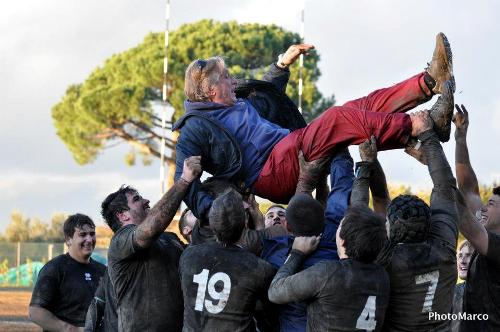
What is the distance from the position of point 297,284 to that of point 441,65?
6.04 feet

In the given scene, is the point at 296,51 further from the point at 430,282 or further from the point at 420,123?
the point at 430,282

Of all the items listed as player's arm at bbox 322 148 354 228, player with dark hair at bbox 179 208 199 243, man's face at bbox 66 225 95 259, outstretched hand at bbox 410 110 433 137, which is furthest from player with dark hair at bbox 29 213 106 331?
outstretched hand at bbox 410 110 433 137

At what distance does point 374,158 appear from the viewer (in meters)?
7.00

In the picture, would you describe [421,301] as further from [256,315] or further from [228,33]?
[228,33]

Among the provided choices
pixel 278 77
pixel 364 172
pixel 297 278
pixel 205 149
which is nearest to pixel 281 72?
pixel 278 77

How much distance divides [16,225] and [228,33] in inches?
493

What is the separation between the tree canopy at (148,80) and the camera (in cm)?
4375

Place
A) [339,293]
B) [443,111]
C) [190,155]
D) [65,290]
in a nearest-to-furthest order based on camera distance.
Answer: [339,293] → [443,111] → [190,155] → [65,290]

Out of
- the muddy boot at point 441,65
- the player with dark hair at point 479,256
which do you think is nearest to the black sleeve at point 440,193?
the muddy boot at point 441,65

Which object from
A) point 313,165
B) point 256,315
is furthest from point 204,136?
point 256,315

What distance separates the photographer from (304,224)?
6.55m

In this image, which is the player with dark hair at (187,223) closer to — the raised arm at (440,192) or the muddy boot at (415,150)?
the muddy boot at (415,150)

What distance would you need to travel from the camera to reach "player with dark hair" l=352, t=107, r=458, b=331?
6590 mm

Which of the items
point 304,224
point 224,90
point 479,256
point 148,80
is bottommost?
point 479,256
